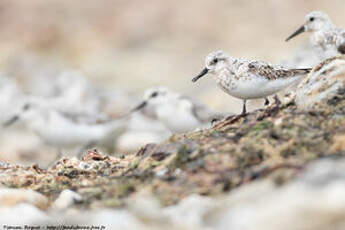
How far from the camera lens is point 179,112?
13.4 meters

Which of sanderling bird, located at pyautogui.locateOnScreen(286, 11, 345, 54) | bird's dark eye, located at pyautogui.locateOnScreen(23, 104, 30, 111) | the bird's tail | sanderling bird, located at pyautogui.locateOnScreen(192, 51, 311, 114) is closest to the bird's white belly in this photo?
sanderling bird, located at pyautogui.locateOnScreen(192, 51, 311, 114)

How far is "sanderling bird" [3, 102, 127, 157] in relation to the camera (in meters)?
16.2

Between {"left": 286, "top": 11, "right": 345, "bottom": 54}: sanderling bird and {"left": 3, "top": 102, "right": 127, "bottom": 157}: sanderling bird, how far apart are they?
7568 mm

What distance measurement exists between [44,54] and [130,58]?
157 inches

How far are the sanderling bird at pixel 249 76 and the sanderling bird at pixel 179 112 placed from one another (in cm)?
487

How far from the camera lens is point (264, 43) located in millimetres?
22625

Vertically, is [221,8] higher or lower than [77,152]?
higher

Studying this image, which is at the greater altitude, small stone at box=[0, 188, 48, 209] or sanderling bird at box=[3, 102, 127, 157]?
sanderling bird at box=[3, 102, 127, 157]

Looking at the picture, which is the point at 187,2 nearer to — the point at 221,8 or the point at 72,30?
the point at 221,8

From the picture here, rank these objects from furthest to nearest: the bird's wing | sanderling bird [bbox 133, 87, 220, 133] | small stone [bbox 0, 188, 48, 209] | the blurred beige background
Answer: the blurred beige background → sanderling bird [bbox 133, 87, 220, 133] → the bird's wing → small stone [bbox 0, 188, 48, 209]

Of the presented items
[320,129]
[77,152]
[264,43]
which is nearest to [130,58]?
[264,43]

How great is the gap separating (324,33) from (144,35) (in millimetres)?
15461

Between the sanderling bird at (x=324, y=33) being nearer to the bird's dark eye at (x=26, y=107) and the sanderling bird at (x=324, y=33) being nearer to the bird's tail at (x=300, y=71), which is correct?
the bird's tail at (x=300, y=71)

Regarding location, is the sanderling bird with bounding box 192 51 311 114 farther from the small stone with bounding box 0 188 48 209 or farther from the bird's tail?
the small stone with bounding box 0 188 48 209
